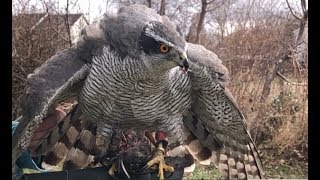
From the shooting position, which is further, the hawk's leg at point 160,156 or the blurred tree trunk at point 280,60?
the blurred tree trunk at point 280,60

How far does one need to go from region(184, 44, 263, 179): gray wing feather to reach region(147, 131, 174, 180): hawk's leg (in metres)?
0.30

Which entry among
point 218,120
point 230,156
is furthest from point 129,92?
point 230,156

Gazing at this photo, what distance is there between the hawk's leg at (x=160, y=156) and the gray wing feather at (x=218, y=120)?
0.30 meters

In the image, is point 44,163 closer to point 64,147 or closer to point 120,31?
point 64,147

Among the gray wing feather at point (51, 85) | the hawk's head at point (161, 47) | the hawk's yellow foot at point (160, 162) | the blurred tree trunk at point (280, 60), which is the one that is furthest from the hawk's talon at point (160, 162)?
the blurred tree trunk at point (280, 60)

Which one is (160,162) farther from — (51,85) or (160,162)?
(51,85)

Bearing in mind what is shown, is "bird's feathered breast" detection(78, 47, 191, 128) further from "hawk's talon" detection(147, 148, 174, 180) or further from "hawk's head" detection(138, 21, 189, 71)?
"hawk's talon" detection(147, 148, 174, 180)

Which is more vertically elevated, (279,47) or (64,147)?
(279,47)

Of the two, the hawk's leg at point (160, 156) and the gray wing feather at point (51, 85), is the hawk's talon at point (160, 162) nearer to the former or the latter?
the hawk's leg at point (160, 156)

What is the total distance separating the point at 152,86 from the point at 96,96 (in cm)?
26

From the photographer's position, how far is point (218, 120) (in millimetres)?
2400

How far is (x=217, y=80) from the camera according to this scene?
2.21 m

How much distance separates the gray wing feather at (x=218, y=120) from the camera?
2.19 metres

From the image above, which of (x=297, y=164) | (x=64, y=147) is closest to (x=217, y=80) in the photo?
(x=64, y=147)
